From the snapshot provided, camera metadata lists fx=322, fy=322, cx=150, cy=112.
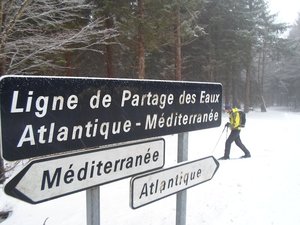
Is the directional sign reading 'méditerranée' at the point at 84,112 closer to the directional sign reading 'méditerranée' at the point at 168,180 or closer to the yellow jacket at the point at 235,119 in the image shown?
the directional sign reading 'méditerranée' at the point at 168,180

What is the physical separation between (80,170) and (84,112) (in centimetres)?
40

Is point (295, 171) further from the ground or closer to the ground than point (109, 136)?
closer to the ground

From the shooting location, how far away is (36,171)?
1.91m

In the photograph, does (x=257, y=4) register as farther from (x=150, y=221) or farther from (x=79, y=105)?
(x=79, y=105)

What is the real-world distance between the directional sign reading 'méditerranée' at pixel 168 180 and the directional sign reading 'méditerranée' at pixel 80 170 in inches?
3.8

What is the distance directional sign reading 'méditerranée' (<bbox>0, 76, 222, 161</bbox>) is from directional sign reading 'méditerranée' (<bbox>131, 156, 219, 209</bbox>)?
365mm

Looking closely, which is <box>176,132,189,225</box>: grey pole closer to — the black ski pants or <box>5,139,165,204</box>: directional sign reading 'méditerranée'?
<box>5,139,165,204</box>: directional sign reading 'méditerranée'

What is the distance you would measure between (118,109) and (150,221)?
4.07 metres

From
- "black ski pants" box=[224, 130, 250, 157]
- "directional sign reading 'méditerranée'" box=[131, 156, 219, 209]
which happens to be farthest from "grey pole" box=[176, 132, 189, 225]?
"black ski pants" box=[224, 130, 250, 157]

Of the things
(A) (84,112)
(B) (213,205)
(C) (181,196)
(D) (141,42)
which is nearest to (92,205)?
(A) (84,112)

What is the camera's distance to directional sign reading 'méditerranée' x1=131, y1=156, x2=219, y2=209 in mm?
2665

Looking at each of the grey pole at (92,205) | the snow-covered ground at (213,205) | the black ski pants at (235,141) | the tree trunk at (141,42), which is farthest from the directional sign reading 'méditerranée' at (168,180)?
the tree trunk at (141,42)

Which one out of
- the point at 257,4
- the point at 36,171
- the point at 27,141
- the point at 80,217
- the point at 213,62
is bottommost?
the point at 80,217

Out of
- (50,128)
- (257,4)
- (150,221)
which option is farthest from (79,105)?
(257,4)
